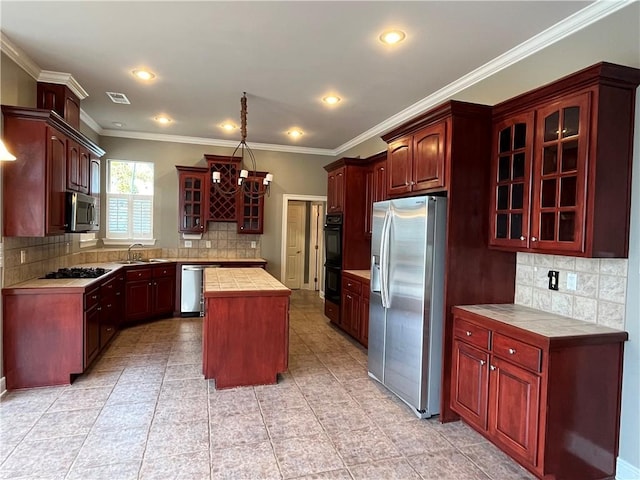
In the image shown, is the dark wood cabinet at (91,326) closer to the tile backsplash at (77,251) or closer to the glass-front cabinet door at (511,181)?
the tile backsplash at (77,251)

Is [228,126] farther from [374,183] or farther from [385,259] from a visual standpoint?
[385,259]

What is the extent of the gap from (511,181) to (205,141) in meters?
5.22

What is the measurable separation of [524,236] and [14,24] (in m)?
4.03

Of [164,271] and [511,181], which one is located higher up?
[511,181]

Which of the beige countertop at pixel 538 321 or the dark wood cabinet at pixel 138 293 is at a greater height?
the beige countertop at pixel 538 321

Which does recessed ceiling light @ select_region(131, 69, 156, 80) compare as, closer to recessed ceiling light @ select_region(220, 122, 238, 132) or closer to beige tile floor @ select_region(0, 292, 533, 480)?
recessed ceiling light @ select_region(220, 122, 238, 132)

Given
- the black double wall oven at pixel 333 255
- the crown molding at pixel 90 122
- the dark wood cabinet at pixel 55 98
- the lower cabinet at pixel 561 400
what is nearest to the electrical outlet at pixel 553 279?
the lower cabinet at pixel 561 400

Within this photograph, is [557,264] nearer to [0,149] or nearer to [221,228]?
[0,149]

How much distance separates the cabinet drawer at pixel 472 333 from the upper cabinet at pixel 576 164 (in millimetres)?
626

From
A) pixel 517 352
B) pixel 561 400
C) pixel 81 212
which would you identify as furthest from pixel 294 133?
pixel 561 400

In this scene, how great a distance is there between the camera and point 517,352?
2297 millimetres

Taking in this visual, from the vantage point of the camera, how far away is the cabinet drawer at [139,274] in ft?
17.1

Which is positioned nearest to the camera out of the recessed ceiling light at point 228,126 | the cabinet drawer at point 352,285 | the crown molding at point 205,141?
the cabinet drawer at point 352,285

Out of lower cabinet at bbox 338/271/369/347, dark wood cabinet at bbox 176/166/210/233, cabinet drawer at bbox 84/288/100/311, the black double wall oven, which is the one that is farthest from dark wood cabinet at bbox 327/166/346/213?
cabinet drawer at bbox 84/288/100/311
